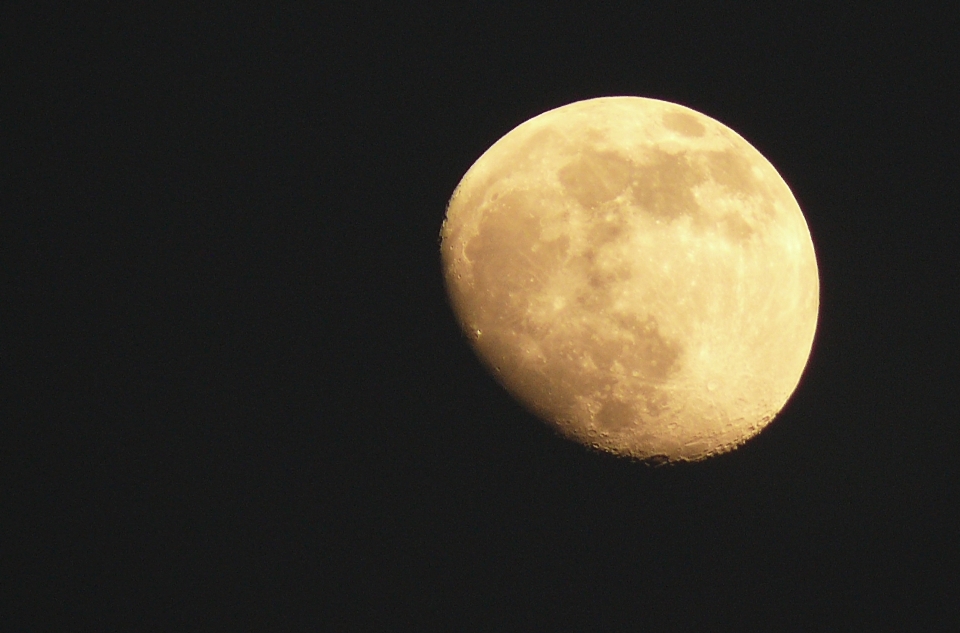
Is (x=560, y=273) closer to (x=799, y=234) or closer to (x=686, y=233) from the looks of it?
(x=686, y=233)

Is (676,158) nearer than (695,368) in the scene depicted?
No

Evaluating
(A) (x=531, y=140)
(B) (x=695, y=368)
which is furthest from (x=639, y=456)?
(A) (x=531, y=140)

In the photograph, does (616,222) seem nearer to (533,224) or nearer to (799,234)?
(533,224)

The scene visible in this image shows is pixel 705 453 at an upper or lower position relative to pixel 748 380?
lower

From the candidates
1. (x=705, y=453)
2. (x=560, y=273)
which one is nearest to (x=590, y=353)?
(x=560, y=273)

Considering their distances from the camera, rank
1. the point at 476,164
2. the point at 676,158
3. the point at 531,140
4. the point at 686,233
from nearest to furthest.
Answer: the point at 686,233, the point at 676,158, the point at 531,140, the point at 476,164

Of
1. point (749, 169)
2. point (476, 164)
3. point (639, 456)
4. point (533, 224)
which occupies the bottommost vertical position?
point (639, 456)

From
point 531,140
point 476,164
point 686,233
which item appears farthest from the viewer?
point 476,164
